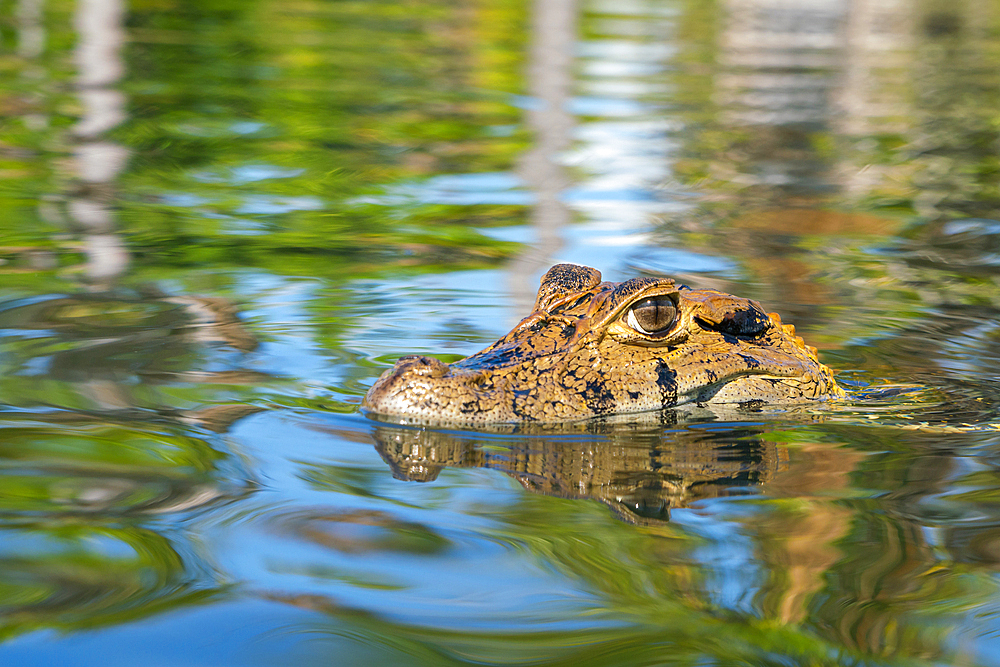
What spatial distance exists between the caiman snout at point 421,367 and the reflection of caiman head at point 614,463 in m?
0.19

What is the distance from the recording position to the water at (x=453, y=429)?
100.0 inches

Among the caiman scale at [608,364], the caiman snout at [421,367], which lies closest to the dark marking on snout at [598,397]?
the caiman scale at [608,364]

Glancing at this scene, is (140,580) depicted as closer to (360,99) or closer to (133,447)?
(133,447)

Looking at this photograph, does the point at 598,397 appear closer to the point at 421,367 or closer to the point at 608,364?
the point at 608,364

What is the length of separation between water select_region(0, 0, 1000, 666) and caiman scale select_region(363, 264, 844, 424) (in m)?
0.10

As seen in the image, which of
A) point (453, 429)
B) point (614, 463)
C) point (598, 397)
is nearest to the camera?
point (614, 463)

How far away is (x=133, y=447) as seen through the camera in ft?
11.3

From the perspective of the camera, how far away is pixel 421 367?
350cm

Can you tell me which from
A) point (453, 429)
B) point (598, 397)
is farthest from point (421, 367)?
point (598, 397)

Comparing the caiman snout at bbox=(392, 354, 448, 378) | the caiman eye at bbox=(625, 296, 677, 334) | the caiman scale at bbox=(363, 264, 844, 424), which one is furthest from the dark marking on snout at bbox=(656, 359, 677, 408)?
the caiman snout at bbox=(392, 354, 448, 378)

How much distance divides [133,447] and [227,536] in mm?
727

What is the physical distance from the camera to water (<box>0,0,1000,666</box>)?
100.0 inches

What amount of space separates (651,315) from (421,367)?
0.81m

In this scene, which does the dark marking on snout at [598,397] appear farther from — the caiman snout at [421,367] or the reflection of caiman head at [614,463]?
the caiman snout at [421,367]
